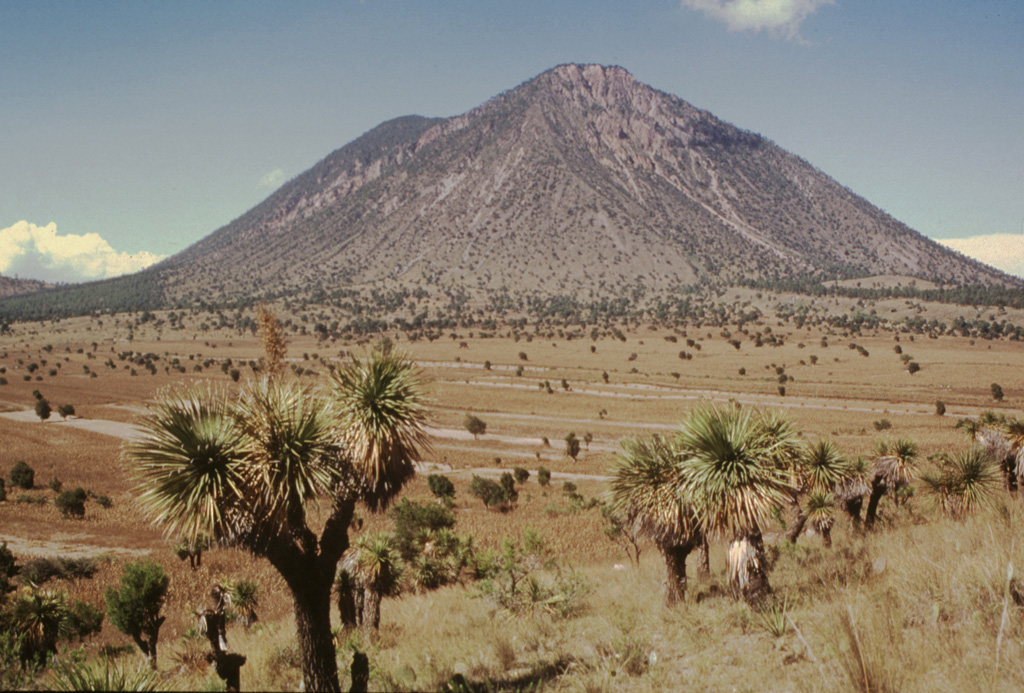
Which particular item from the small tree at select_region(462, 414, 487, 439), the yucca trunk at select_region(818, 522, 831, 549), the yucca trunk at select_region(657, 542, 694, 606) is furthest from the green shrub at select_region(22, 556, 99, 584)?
the small tree at select_region(462, 414, 487, 439)

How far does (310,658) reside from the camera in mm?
7234

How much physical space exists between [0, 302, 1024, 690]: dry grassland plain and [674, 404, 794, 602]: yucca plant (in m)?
0.62

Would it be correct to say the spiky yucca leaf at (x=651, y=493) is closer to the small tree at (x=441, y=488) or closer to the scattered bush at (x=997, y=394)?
the small tree at (x=441, y=488)

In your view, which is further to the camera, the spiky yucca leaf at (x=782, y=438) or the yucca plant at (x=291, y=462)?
the spiky yucca leaf at (x=782, y=438)

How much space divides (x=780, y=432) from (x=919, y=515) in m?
11.5

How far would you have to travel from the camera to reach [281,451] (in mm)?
6965

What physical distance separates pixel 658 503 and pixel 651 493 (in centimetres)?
22

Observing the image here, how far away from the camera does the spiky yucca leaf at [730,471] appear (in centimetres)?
869

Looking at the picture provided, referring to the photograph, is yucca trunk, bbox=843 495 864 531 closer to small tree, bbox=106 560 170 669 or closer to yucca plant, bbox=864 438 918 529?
yucca plant, bbox=864 438 918 529

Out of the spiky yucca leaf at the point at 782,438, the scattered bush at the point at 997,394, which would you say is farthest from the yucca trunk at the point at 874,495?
the scattered bush at the point at 997,394

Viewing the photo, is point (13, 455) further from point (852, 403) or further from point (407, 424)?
point (852, 403)

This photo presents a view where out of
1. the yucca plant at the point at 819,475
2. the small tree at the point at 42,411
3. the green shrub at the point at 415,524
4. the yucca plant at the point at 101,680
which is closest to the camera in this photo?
the yucca plant at the point at 101,680

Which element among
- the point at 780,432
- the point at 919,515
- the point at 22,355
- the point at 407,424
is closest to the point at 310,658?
the point at 407,424

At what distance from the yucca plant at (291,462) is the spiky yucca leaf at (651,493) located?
13.6ft
